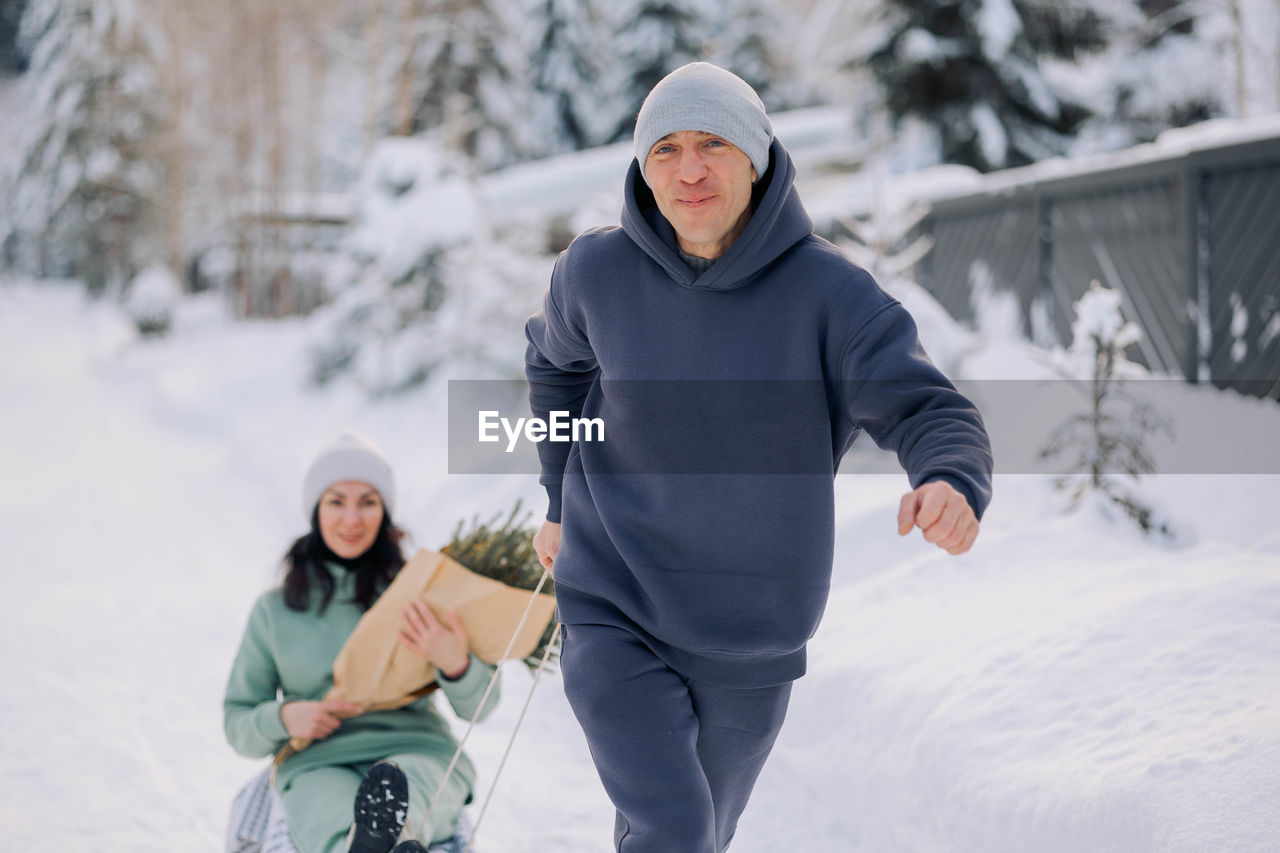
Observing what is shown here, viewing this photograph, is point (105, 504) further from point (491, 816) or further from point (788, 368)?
point (788, 368)

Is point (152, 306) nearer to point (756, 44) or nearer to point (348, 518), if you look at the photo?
point (756, 44)

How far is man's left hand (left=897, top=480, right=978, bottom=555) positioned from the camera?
1.59m

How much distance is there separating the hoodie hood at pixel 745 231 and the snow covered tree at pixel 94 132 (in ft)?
104

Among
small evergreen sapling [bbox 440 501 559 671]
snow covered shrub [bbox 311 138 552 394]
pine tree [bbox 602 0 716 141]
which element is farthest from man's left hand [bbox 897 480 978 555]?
pine tree [bbox 602 0 716 141]

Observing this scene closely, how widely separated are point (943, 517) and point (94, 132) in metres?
34.6

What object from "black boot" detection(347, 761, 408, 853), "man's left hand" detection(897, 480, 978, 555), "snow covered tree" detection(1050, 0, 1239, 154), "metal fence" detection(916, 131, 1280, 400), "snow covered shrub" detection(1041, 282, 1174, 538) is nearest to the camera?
"man's left hand" detection(897, 480, 978, 555)

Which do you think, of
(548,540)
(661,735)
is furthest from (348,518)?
(661,735)

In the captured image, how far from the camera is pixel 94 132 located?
3128 centimetres

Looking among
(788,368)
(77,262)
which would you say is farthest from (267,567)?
(77,262)

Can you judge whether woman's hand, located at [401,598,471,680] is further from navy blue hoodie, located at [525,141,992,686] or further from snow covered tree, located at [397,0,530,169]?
snow covered tree, located at [397,0,530,169]

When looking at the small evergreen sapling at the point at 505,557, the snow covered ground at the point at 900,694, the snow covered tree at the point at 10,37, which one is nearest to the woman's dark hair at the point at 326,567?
the small evergreen sapling at the point at 505,557

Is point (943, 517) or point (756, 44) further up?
point (756, 44)

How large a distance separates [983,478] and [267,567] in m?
6.21

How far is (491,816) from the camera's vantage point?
3.76 m
